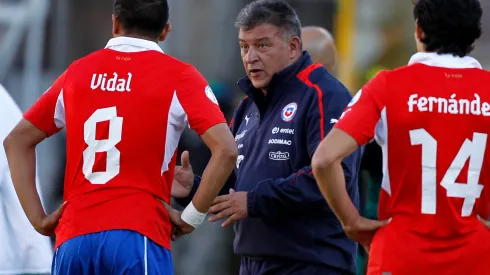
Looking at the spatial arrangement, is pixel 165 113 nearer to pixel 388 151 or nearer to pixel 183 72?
pixel 183 72

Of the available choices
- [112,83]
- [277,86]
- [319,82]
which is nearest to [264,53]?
[277,86]

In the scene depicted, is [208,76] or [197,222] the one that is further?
[208,76]

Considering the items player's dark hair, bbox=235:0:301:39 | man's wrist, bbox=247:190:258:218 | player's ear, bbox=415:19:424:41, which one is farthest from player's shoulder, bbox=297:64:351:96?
player's ear, bbox=415:19:424:41

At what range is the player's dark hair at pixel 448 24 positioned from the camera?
448 centimetres

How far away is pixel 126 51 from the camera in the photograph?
495cm

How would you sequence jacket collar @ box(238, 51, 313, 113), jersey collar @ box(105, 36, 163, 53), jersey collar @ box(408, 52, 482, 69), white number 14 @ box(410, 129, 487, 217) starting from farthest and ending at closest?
jacket collar @ box(238, 51, 313, 113), jersey collar @ box(105, 36, 163, 53), jersey collar @ box(408, 52, 482, 69), white number 14 @ box(410, 129, 487, 217)

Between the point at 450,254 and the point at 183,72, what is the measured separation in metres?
1.46

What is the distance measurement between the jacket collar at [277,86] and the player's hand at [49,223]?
130cm

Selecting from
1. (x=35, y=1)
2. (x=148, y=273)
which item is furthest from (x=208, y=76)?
(x=148, y=273)

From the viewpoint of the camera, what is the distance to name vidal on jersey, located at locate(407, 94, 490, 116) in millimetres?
4355

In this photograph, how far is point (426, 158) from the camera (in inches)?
172

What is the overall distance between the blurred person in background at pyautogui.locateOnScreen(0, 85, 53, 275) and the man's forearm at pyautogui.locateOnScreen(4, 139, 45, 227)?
49 cm

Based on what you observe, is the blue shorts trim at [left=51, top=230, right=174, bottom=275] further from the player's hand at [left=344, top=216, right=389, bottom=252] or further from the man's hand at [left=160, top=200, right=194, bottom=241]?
the player's hand at [left=344, top=216, right=389, bottom=252]

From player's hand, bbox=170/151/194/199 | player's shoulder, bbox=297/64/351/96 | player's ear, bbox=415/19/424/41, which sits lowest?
player's hand, bbox=170/151/194/199
